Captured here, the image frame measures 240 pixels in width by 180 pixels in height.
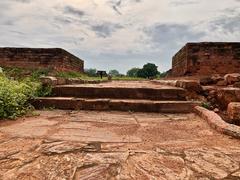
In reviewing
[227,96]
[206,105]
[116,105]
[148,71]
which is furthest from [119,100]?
[148,71]

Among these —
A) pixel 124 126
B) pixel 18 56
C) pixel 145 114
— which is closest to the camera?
pixel 124 126

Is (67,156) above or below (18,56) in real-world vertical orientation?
below

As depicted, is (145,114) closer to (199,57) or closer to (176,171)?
(176,171)

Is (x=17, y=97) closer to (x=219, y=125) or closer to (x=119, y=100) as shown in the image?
(x=119, y=100)

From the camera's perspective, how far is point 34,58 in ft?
34.3

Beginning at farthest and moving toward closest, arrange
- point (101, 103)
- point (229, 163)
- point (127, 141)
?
point (101, 103), point (127, 141), point (229, 163)

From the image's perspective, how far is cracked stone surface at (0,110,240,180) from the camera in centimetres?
166

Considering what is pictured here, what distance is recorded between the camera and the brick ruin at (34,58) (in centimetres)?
1029

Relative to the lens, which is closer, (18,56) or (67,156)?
(67,156)

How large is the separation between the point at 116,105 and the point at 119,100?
134mm

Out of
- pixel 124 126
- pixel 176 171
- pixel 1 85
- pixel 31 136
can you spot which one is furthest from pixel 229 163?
pixel 1 85

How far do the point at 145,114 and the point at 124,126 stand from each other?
37.1 inches

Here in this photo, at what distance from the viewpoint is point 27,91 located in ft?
14.7

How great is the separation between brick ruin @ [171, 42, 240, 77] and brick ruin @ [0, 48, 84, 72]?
16.9 feet
